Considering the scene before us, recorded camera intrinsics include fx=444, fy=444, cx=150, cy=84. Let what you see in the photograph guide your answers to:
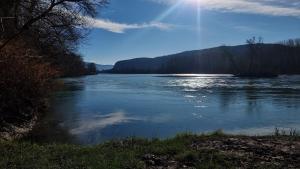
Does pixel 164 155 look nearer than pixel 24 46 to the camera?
Yes

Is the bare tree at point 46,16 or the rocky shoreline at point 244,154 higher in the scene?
the bare tree at point 46,16

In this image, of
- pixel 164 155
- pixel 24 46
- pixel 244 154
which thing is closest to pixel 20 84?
pixel 24 46

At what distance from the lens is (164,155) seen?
9266 millimetres

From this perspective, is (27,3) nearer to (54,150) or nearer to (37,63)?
(37,63)

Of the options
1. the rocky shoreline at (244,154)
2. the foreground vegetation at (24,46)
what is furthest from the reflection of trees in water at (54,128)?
the rocky shoreline at (244,154)

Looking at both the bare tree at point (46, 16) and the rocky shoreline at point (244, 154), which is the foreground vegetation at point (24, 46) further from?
the rocky shoreline at point (244, 154)

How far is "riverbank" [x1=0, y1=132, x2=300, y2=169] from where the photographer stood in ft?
27.0

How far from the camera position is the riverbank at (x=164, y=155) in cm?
823

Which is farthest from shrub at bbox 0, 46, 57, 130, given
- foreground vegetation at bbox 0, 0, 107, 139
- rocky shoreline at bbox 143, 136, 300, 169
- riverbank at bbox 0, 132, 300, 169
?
rocky shoreline at bbox 143, 136, 300, 169

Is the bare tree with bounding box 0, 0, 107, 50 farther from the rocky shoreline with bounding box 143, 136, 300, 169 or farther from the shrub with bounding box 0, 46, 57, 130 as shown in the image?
the rocky shoreline with bounding box 143, 136, 300, 169

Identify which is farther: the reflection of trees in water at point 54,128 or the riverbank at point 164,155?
the reflection of trees in water at point 54,128

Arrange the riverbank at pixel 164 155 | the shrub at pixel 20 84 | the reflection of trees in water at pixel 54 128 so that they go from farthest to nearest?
the shrub at pixel 20 84, the reflection of trees in water at pixel 54 128, the riverbank at pixel 164 155

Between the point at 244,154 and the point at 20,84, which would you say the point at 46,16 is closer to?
the point at 20,84

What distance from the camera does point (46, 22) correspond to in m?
19.6
